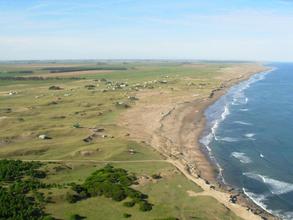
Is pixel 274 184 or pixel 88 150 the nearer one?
pixel 274 184

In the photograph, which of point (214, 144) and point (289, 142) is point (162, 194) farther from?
point (289, 142)

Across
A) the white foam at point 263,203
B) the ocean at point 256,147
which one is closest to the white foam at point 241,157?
the ocean at point 256,147

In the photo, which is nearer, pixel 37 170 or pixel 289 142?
pixel 37 170

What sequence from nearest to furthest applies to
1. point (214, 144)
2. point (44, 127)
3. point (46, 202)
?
point (46, 202), point (214, 144), point (44, 127)

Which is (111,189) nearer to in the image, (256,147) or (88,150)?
(88,150)

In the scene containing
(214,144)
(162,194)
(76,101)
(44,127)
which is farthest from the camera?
(76,101)

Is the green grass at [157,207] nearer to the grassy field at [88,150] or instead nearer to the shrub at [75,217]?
the grassy field at [88,150]

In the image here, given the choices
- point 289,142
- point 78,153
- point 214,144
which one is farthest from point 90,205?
point 289,142

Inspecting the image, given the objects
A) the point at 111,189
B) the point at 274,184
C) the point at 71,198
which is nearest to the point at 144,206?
the point at 111,189
